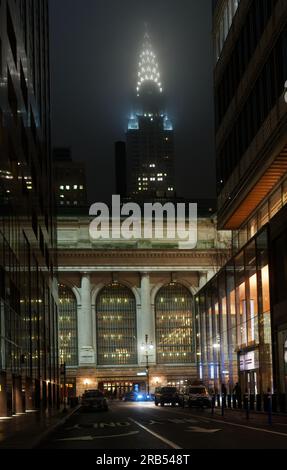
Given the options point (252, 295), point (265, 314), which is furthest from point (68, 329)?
point (265, 314)

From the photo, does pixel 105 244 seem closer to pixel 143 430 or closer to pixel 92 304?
pixel 92 304

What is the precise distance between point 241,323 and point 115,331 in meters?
71.1

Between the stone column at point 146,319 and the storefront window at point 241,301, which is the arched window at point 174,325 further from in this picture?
the storefront window at point 241,301

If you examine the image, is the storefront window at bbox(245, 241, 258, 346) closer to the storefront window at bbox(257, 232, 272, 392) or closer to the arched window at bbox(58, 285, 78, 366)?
the storefront window at bbox(257, 232, 272, 392)

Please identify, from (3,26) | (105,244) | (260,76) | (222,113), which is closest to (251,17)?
(260,76)

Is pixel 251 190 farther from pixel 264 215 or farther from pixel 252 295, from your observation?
pixel 252 295

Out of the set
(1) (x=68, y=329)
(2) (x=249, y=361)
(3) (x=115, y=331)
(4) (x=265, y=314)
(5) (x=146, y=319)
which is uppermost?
(5) (x=146, y=319)

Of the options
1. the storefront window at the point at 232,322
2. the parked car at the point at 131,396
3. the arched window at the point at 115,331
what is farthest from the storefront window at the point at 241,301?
the arched window at the point at 115,331

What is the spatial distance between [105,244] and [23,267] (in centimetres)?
7705

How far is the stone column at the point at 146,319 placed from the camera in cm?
12769

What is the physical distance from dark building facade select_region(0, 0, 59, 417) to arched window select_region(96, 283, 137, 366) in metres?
54.0

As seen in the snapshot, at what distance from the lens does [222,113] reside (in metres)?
67.8

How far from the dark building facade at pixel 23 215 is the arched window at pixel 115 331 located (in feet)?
177

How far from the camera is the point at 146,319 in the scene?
128m
